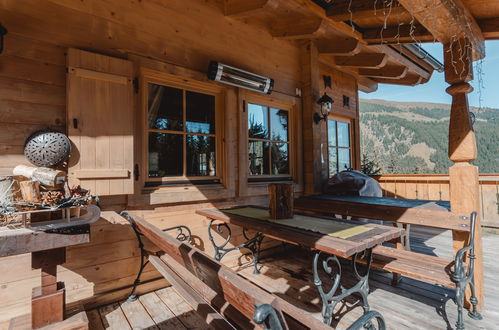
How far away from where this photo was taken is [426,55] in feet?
12.9

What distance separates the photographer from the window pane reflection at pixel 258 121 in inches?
123

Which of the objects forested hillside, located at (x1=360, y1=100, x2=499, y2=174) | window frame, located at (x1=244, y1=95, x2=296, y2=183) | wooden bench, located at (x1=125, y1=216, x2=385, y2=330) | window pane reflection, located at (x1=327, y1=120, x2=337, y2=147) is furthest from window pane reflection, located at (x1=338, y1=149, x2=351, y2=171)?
forested hillside, located at (x1=360, y1=100, x2=499, y2=174)

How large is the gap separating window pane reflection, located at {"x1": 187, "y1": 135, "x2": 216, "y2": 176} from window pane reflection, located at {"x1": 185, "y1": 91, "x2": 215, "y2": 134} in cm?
9

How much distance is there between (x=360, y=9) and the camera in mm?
2430

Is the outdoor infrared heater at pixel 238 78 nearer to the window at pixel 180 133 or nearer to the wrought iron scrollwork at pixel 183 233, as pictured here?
the window at pixel 180 133

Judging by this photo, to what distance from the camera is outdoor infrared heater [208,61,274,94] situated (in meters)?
2.57

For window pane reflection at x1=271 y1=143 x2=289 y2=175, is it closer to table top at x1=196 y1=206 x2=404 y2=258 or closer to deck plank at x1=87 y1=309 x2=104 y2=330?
table top at x1=196 y1=206 x2=404 y2=258

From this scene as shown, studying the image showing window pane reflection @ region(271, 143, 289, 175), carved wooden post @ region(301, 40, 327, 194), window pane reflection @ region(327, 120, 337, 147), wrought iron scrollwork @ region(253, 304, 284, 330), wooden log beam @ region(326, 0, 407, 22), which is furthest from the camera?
window pane reflection @ region(327, 120, 337, 147)

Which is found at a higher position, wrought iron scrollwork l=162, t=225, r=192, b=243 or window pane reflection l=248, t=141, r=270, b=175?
window pane reflection l=248, t=141, r=270, b=175

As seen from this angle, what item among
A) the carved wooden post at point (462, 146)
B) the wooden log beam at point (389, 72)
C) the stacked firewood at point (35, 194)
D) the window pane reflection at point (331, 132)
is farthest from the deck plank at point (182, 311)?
the wooden log beam at point (389, 72)

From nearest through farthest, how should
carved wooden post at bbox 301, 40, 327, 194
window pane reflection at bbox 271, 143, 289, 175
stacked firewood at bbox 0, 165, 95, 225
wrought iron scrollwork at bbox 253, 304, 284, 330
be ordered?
wrought iron scrollwork at bbox 253, 304, 284, 330 → stacked firewood at bbox 0, 165, 95, 225 → window pane reflection at bbox 271, 143, 289, 175 → carved wooden post at bbox 301, 40, 327, 194

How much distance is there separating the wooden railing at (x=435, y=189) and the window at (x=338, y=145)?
122 centimetres

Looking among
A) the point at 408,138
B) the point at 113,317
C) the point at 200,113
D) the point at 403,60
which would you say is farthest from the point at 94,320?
the point at 408,138

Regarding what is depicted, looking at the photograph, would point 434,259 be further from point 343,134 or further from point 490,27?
point 343,134
